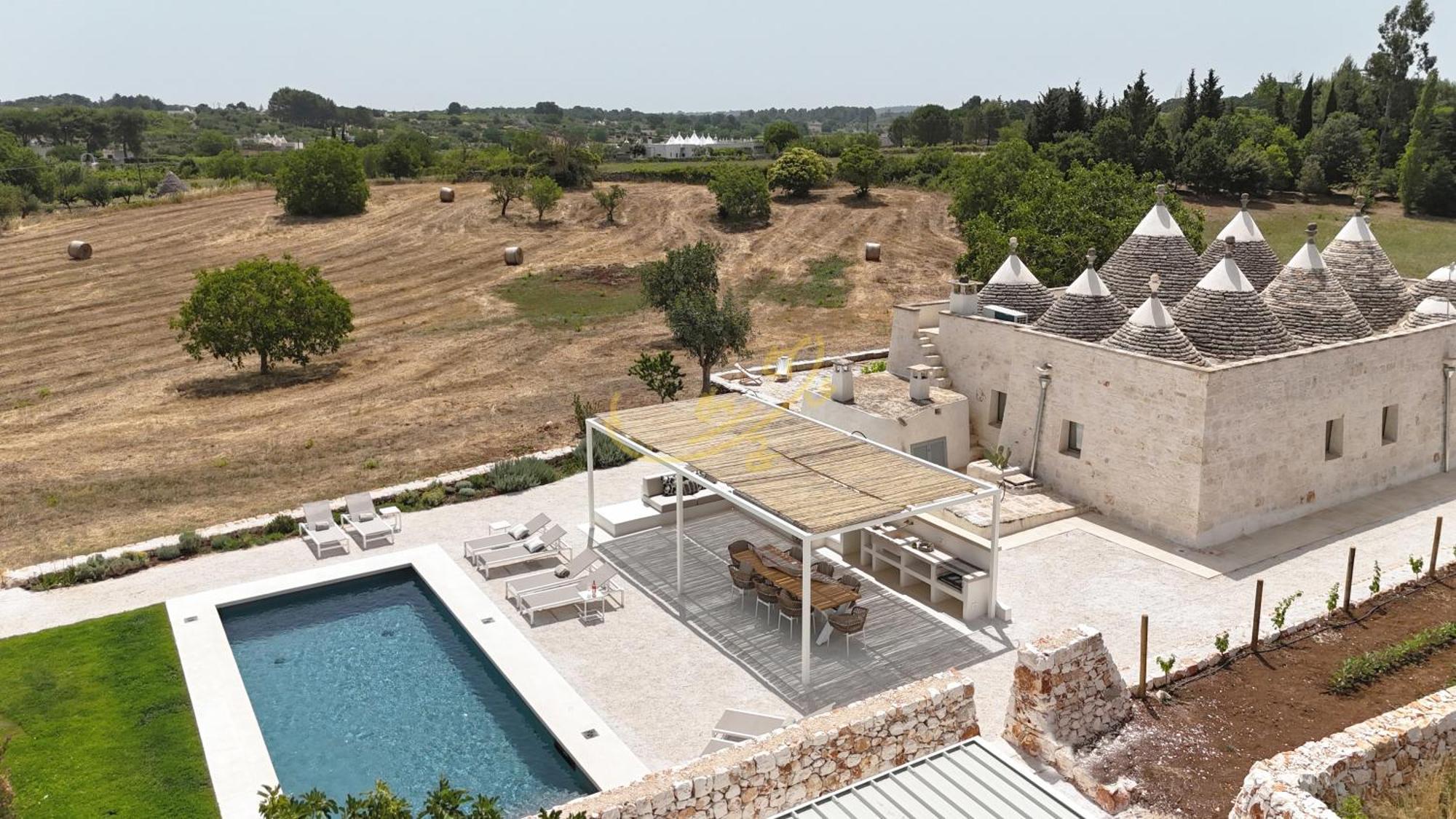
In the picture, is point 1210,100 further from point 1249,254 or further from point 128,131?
point 128,131

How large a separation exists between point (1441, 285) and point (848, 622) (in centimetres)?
1623

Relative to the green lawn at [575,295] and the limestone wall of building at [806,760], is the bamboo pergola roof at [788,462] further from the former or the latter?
the green lawn at [575,295]

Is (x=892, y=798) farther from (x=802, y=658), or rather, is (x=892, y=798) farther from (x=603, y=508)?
(x=603, y=508)

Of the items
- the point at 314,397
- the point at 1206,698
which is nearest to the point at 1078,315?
the point at 1206,698

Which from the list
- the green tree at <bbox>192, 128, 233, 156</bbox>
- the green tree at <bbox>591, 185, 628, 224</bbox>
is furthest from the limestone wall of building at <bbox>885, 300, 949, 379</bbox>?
the green tree at <bbox>192, 128, 233, 156</bbox>

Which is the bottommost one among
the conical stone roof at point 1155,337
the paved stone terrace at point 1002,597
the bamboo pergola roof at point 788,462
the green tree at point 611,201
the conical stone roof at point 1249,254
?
the paved stone terrace at point 1002,597

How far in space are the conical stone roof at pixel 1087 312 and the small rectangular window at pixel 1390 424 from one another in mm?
5377

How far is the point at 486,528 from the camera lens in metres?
18.6

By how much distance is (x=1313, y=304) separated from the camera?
20.0 meters

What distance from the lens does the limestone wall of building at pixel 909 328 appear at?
23.3 metres

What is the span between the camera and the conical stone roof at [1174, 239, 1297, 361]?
18.0m

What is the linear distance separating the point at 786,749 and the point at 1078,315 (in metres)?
12.7

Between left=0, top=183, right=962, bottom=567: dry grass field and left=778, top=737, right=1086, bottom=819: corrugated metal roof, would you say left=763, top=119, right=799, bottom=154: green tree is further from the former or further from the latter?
left=778, top=737, right=1086, bottom=819: corrugated metal roof

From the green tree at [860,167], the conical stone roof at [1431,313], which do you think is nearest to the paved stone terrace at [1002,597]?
the conical stone roof at [1431,313]
